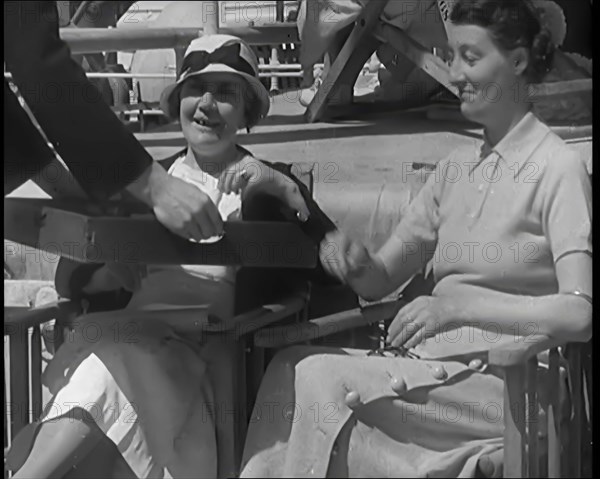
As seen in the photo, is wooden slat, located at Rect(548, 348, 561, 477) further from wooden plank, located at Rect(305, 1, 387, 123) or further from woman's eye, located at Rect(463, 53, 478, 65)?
wooden plank, located at Rect(305, 1, 387, 123)

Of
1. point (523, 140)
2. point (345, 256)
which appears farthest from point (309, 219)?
point (523, 140)

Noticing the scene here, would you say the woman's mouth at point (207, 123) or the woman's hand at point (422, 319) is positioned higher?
the woman's mouth at point (207, 123)

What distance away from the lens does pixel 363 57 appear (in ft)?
8.43

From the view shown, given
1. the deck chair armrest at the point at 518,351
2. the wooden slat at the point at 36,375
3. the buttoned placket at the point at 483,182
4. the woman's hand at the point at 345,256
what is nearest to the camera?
the deck chair armrest at the point at 518,351

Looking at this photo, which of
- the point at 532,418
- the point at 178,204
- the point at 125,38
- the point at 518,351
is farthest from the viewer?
the point at 125,38

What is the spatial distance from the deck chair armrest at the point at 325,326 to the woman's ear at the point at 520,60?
0.51 metres

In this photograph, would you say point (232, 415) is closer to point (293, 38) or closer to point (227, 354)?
point (227, 354)

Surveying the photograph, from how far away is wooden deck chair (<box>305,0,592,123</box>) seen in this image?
7.72ft

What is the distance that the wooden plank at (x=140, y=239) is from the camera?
1.94m

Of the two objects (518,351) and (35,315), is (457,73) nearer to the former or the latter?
(518,351)

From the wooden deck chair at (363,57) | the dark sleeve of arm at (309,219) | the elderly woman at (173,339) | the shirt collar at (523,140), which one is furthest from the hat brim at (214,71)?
the shirt collar at (523,140)

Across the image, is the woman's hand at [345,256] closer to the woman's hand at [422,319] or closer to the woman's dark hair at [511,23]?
the woman's hand at [422,319]

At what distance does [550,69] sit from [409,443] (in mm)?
673

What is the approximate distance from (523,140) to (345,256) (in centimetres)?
37
